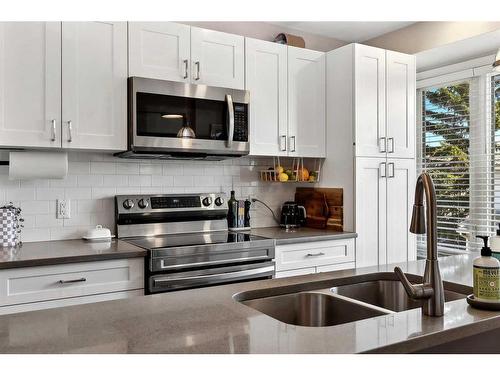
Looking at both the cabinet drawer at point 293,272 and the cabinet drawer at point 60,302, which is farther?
the cabinet drawer at point 293,272

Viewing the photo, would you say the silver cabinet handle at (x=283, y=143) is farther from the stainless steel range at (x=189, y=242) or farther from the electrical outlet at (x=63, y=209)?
the electrical outlet at (x=63, y=209)

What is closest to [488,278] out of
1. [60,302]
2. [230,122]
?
[60,302]

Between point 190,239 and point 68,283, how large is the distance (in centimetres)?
88

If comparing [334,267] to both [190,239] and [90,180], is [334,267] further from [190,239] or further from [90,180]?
[90,180]

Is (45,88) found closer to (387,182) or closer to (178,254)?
(178,254)

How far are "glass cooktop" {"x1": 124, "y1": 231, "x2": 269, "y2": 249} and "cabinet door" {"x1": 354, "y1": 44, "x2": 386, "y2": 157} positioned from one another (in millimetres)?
1099

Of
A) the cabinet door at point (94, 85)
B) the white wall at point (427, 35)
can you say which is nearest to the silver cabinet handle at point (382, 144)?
the white wall at point (427, 35)

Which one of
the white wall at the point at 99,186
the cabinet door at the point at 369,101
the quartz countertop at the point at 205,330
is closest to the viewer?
the quartz countertop at the point at 205,330

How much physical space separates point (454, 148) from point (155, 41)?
2.62m

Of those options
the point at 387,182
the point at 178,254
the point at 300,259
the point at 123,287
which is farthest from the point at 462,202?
the point at 123,287

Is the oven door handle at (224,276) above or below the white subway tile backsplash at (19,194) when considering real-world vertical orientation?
below

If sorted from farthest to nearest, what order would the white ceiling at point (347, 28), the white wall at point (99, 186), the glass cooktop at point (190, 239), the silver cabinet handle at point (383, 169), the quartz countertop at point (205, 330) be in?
the white ceiling at point (347, 28), the silver cabinet handle at point (383, 169), the white wall at point (99, 186), the glass cooktop at point (190, 239), the quartz countertop at point (205, 330)

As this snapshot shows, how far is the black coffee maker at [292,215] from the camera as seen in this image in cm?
373
